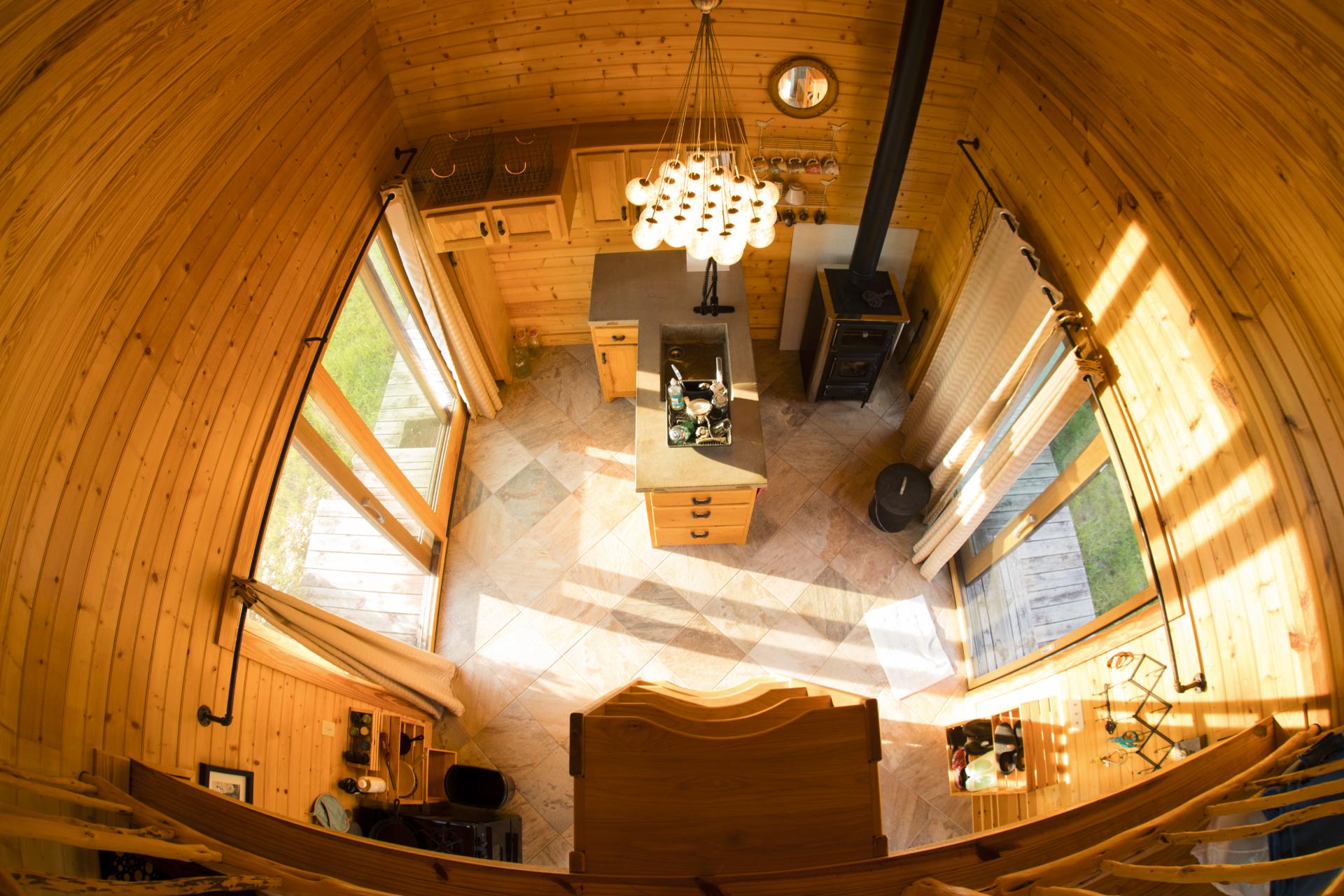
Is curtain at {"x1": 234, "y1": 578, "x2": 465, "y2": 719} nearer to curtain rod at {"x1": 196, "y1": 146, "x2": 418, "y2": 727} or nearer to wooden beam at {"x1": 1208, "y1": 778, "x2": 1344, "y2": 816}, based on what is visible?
curtain rod at {"x1": 196, "y1": 146, "x2": 418, "y2": 727}

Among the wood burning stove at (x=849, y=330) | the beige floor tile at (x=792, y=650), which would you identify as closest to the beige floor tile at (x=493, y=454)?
the beige floor tile at (x=792, y=650)

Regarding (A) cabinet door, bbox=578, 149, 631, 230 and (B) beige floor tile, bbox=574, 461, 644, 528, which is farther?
(B) beige floor tile, bbox=574, 461, 644, 528

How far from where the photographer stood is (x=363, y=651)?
2971 millimetres

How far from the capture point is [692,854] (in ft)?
4.93

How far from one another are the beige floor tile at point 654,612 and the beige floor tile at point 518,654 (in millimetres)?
485

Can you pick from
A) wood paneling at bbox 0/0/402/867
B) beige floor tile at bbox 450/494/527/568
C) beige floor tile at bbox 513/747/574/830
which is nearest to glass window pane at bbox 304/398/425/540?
beige floor tile at bbox 450/494/527/568

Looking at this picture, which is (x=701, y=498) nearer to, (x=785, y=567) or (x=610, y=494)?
(x=785, y=567)

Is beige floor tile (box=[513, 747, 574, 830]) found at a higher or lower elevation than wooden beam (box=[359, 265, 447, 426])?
lower

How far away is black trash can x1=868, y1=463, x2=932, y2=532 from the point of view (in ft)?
14.1

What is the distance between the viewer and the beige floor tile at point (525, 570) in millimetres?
4438

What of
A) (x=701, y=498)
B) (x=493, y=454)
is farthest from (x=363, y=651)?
(x=493, y=454)

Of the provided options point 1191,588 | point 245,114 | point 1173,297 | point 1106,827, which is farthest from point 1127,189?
point 245,114

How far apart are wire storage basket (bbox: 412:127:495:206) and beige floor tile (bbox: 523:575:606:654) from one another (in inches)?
93.0

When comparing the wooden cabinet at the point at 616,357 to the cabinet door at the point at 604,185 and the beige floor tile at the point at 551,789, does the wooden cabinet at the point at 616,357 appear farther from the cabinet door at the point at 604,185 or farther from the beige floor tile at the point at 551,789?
the beige floor tile at the point at 551,789
